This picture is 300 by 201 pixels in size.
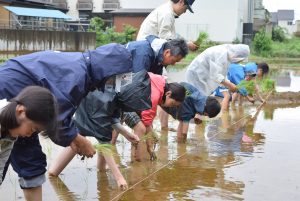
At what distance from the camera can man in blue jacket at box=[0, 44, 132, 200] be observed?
287cm

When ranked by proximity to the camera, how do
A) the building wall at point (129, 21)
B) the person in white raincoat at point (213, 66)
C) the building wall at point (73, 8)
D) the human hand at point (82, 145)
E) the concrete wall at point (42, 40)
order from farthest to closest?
the building wall at point (73, 8) < the building wall at point (129, 21) < the concrete wall at point (42, 40) < the person in white raincoat at point (213, 66) < the human hand at point (82, 145)

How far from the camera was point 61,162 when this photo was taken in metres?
4.28

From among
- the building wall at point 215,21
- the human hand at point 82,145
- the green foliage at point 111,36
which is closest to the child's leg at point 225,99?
the human hand at point 82,145

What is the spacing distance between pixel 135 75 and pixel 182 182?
1.13 meters

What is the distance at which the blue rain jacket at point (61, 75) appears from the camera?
113 inches

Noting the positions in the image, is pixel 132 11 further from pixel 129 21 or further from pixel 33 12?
pixel 33 12

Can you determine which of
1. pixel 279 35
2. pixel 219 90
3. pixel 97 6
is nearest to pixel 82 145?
pixel 219 90

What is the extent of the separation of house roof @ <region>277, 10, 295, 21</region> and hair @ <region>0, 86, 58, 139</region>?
81.0m

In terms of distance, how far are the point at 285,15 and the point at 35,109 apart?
82312 mm

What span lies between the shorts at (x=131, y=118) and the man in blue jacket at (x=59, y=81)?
1452 millimetres

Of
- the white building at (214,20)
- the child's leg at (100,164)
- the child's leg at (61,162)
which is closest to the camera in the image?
the child's leg at (61,162)

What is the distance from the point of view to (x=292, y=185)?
4453 millimetres

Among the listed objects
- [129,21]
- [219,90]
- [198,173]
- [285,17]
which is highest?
[285,17]

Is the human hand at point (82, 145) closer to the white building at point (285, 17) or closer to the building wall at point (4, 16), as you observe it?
the building wall at point (4, 16)
